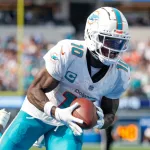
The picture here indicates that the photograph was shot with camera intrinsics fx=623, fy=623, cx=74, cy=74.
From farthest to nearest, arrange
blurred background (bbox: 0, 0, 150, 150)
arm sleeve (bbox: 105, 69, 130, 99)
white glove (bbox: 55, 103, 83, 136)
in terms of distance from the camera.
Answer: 1. blurred background (bbox: 0, 0, 150, 150)
2. arm sleeve (bbox: 105, 69, 130, 99)
3. white glove (bbox: 55, 103, 83, 136)

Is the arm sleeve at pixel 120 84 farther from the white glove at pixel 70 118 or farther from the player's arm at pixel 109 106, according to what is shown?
the white glove at pixel 70 118

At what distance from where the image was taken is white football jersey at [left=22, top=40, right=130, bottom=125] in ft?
14.2

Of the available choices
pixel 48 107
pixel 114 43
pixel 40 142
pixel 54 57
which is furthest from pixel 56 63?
pixel 40 142

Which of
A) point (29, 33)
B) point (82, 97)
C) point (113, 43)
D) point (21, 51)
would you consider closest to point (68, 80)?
point (82, 97)

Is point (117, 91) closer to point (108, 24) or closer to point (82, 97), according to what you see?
point (82, 97)

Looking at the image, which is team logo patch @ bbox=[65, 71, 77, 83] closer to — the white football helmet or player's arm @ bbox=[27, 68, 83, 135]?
player's arm @ bbox=[27, 68, 83, 135]

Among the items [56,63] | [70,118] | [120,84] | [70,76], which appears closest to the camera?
[70,118]

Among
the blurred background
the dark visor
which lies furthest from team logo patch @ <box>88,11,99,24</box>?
the blurred background

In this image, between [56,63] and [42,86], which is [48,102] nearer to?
[42,86]

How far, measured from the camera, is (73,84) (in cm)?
450

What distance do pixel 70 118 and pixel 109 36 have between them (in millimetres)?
626

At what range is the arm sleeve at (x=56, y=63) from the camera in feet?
14.1

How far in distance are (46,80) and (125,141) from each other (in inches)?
247

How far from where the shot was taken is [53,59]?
432 centimetres
